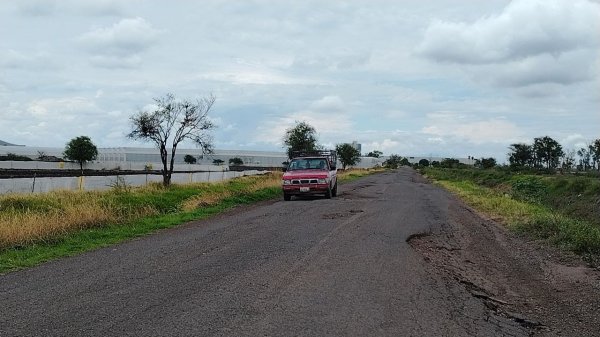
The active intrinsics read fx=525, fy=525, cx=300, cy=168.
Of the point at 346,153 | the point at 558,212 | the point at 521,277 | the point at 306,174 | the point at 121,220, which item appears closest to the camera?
the point at 521,277

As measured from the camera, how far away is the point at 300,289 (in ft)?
22.7

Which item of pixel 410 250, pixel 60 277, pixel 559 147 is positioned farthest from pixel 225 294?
pixel 559 147

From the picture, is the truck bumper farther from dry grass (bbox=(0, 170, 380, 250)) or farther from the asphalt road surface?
the asphalt road surface

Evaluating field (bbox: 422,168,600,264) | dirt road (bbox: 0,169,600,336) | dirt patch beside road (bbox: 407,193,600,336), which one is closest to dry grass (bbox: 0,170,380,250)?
dirt road (bbox: 0,169,600,336)

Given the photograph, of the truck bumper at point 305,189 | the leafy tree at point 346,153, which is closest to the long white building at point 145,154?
the leafy tree at point 346,153

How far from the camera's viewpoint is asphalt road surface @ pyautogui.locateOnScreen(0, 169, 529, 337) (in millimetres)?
5469

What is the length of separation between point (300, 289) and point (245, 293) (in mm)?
740

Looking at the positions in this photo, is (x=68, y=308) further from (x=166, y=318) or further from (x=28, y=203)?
(x=28, y=203)

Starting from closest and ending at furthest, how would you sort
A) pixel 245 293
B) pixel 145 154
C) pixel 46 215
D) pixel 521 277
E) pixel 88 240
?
pixel 245 293, pixel 521 277, pixel 88 240, pixel 46 215, pixel 145 154

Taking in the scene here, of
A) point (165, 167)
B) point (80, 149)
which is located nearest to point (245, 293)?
point (165, 167)

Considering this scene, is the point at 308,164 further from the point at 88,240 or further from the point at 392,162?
the point at 392,162

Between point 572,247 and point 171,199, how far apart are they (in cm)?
1372

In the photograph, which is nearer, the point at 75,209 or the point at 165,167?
the point at 75,209

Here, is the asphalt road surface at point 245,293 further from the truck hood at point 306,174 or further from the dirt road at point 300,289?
the truck hood at point 306,174
